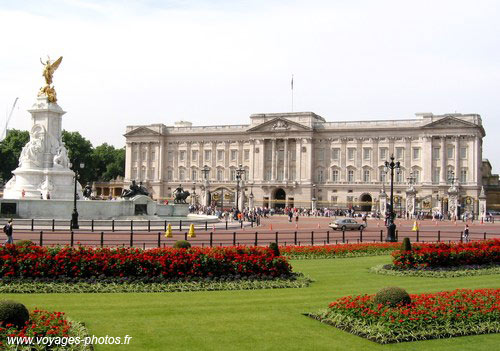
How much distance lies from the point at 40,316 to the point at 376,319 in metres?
6.96

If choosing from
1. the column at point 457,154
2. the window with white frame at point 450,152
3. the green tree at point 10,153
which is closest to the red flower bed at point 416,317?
the column at point 457,154

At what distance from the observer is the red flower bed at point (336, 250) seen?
27.4 meters

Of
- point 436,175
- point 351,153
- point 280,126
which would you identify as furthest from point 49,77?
point 436,175

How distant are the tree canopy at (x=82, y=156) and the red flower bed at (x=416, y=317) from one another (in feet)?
245

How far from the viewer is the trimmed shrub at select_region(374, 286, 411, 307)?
13.1 metres

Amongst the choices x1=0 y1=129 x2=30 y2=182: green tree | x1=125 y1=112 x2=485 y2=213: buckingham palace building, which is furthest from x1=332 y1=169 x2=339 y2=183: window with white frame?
x1=0 y1=129 x2=30 y2=182: green tree

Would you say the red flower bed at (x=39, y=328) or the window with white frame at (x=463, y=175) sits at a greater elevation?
the window with white frame at (x=463, y=175)

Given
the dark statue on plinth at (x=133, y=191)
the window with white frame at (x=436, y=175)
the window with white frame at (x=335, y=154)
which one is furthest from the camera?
the window with white frame at (x=335, y=154)

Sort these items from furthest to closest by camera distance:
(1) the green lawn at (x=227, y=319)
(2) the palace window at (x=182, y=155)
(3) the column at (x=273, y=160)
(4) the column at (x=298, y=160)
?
(2) the palace window at (x=182, y=155) < (3) the column at (x=273, y=160) < (4) the column at (x=298, y=160) < (1) the green lawn at (x=227, y=319)

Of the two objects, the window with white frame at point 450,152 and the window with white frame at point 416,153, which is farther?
the window with white frame at point 416,153

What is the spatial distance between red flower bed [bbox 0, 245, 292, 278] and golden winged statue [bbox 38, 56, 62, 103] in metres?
36.7

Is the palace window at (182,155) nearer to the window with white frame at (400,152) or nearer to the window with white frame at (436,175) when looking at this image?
the window with white frame at (400,152)

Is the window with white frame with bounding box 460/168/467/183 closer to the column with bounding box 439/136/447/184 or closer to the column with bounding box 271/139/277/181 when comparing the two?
the column with bounding box 439/136/447/184

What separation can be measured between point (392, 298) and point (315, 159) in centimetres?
10635
